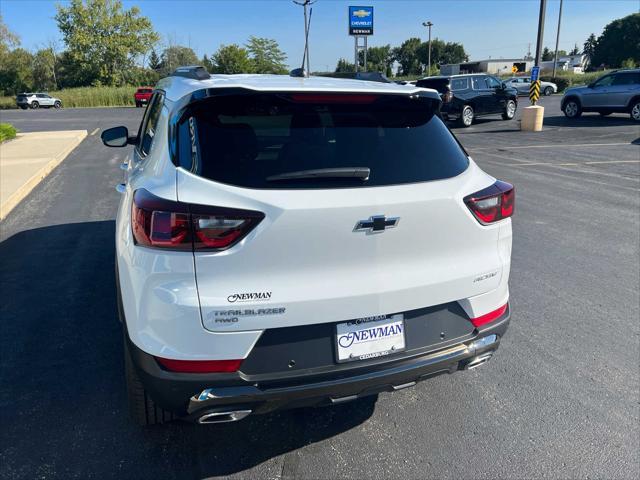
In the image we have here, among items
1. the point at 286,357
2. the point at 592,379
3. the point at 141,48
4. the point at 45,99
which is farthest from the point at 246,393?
the point at 141,48

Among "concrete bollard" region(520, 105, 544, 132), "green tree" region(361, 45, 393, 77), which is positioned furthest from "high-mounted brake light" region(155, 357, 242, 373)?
"green tree" region(361, 45, 393, 77)

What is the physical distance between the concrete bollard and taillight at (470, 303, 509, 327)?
17680mm

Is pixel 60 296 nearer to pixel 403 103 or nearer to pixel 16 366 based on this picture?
pixel 16 366

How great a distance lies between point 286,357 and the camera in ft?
7.06

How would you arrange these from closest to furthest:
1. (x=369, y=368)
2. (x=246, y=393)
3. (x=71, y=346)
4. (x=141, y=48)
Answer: (x=246, y=393)
(x=369, y=368)
(x=71, y=346)
(x=141, y=48)

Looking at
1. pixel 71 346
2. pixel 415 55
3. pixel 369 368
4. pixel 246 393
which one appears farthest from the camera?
pixel 415 55

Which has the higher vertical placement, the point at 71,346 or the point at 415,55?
the point at 415,55

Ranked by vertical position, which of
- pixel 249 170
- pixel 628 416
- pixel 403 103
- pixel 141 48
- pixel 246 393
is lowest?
pixel 628 416

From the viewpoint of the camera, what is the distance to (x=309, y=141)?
90.7 inches

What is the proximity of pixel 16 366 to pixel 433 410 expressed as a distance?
2793 mm

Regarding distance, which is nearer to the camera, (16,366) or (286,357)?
(286,357)

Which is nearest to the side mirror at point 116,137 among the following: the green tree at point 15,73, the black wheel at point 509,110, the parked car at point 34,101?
the black wheel at point 509,110

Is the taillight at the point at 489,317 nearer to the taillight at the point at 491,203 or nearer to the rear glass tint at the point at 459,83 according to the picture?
the taillight at the point at 491,203

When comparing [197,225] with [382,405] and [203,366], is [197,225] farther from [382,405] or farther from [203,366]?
[382,405]
